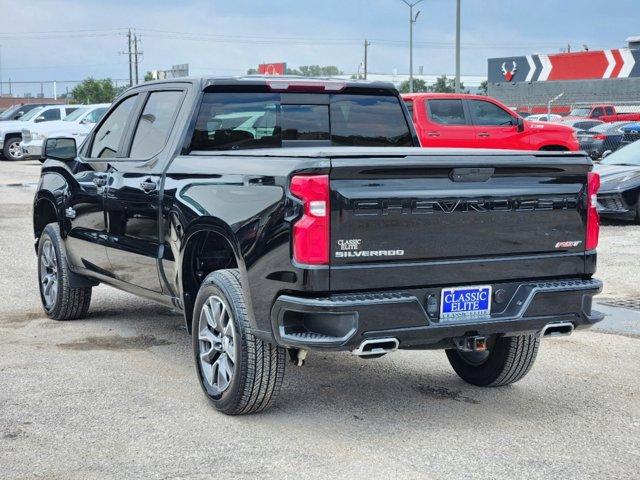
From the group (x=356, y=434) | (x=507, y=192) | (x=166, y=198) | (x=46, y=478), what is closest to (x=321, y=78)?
(x=166, y=198)

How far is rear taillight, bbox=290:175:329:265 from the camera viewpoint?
4887 millimetres

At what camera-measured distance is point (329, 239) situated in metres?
4.90

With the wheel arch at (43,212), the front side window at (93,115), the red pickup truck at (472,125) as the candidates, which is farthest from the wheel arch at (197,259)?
the front side window at (93,115)

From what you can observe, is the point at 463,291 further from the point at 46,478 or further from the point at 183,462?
the point at 46,478

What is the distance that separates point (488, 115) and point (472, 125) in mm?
454

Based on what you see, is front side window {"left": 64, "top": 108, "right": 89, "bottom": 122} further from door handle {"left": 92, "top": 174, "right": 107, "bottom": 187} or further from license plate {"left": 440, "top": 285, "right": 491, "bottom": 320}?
license plate {"left": 440, "top": 285, "right": 491, "bottom": 320}

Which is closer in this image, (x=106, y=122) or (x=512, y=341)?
(x=512, y=341)

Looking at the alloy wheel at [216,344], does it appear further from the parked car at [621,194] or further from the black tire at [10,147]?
the black tire at [10,147]

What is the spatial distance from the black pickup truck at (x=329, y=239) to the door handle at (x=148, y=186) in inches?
0.6

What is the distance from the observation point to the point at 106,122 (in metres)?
7.88

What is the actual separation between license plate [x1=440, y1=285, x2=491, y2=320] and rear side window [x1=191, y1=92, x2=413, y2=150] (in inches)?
80.3

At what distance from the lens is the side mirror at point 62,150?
26.1 feet

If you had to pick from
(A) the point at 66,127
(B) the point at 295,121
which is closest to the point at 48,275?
(B) the point at 295,121

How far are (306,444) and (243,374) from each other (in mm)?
523
